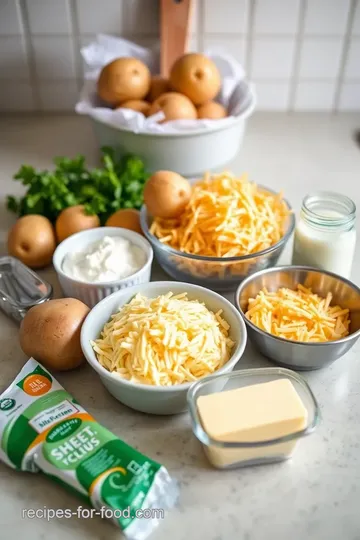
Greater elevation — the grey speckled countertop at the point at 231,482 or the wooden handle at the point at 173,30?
the wooden handle at the point at 173,30

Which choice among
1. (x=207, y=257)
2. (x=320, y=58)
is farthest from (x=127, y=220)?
(x=320, y=58)

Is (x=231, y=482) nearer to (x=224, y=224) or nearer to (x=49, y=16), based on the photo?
(x=224, y=224)

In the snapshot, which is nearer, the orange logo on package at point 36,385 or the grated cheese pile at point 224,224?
the orange logo on package at point 36,385

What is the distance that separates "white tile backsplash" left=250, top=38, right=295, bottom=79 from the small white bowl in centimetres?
73

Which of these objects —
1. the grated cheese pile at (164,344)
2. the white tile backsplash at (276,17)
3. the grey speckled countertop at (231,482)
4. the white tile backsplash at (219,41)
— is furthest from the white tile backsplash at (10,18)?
the grated cheese pile at (164,344)

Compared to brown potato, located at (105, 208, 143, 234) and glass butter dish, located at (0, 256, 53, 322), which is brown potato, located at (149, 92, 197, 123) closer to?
brown potato, located at (105, 208, 143, 234)

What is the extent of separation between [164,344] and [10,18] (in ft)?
3.41

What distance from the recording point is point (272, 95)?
1.54 meters

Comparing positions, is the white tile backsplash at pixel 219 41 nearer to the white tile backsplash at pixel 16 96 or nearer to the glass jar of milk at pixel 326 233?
the white tile backsplash at pixel 16 96

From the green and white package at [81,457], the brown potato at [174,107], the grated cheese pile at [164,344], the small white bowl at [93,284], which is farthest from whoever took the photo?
the brown potato at [174,107]

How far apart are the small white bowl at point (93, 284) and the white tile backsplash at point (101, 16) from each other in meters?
0.67

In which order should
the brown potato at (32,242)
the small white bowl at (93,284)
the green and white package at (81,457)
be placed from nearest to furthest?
the green and white package at (81,457) → the small white bowl at (93,284) → the brown potato at (32,242)

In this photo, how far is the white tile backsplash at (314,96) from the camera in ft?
4.99

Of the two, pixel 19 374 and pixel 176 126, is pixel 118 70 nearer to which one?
pixel 176 126
